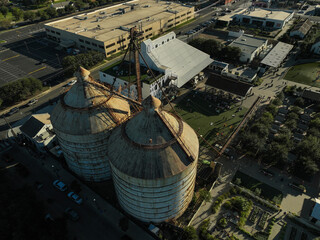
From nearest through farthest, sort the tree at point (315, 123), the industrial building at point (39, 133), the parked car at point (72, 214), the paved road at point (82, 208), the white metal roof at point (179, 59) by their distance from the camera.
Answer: the paved road at point (82, 208), the parked car at point (72, 214), the industrial building at point (39, 133), the tree at point (315, 123), the white metal roof at point (179, 59)

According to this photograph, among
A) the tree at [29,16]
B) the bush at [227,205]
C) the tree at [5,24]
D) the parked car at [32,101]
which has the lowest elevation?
the bush at [227,205]

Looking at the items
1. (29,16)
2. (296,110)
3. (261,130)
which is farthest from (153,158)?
(29,16)

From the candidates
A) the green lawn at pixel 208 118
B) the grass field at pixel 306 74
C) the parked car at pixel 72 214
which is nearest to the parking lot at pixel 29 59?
the green lawn at pixel 208 118

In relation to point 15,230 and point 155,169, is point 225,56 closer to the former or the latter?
point 155,169

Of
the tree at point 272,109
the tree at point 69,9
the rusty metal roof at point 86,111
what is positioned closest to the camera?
the rusty metal roof at point 86,111

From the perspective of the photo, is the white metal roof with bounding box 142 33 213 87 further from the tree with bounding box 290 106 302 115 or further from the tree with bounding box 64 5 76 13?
the tree with bounding box 64 5 76 13

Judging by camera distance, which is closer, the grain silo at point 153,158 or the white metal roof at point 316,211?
the grain silo at point 153,158

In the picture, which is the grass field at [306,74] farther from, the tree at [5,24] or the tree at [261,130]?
the tree at [5,24]
